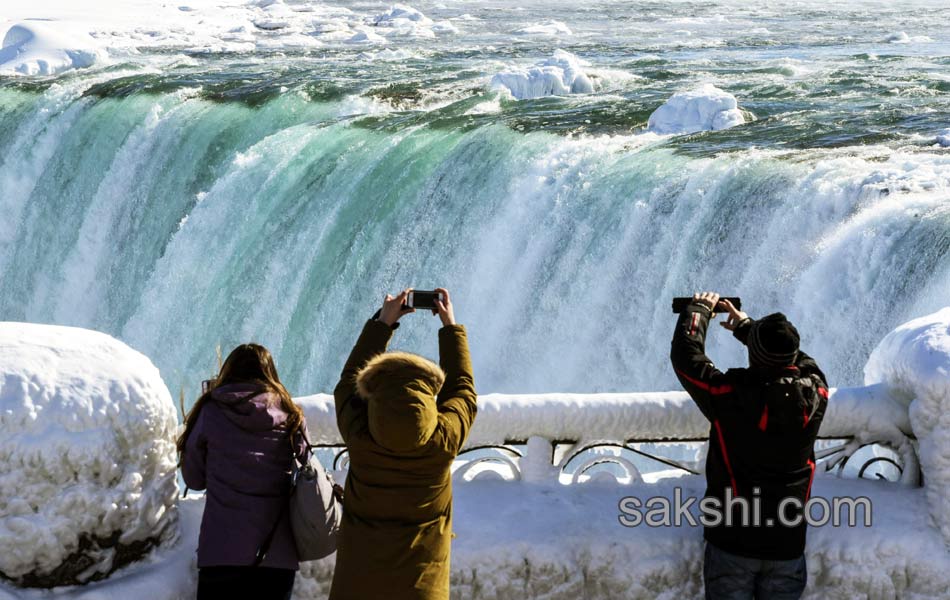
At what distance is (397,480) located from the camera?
2840 millimetres

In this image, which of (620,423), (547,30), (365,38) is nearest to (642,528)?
(620,423)

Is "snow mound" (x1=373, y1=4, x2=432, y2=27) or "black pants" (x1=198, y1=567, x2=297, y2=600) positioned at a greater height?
"snow mound" (x1=373, y1=4, x2=432, y2=27)

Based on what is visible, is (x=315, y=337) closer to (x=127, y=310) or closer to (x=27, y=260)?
(x=127, y=310)

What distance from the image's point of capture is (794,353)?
10.3 feet

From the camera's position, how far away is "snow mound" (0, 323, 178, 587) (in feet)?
10.3

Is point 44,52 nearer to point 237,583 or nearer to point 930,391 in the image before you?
point 237,583

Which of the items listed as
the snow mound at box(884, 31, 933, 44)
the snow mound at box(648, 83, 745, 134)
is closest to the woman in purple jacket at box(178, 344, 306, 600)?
the snow mound at box(648, 83, 745, 134)

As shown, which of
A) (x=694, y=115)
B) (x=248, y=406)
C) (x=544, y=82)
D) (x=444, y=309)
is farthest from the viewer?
(x=544, y=82)

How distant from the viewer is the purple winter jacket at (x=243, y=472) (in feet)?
10.2

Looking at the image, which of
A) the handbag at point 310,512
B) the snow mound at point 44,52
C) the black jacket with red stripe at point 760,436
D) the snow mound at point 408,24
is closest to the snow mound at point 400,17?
the snow mound at point 408,24

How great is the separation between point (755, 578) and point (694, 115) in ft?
28.3

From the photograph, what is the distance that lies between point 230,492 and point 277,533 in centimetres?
17

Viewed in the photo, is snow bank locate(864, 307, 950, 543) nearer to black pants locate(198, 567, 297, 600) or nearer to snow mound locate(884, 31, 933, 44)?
black pants locate(198, 567, 297, 600)

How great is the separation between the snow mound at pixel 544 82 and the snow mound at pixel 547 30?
29.8 feet
